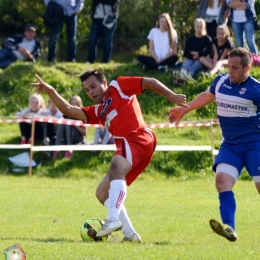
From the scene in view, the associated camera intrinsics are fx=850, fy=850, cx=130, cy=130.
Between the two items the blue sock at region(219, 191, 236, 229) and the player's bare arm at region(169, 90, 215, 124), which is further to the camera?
the player's bare arm at region(169, 90, 215, 124)

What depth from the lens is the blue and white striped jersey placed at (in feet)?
27.8

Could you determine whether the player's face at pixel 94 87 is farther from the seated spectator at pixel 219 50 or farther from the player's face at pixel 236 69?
the seated spectator at pixel 219 50

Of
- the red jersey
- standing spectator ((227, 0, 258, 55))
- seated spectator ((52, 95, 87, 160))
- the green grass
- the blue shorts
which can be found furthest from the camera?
standing spectator ((227, 0, 258, 55))

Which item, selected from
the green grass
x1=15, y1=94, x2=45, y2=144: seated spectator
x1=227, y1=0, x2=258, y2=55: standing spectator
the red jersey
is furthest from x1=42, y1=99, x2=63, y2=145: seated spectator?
the red jersey

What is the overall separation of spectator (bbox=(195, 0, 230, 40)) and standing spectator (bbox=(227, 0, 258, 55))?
0.52 meters

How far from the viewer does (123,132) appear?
8.71 meters

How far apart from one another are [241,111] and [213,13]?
10904 millimetres

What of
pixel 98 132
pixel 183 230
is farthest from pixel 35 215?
pixel 98 132

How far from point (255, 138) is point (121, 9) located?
17.4 m

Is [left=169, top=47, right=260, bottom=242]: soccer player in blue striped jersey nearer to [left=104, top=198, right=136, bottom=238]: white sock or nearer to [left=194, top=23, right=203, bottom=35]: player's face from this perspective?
[left=104, top=198, right=136, bottom=238]: white sock

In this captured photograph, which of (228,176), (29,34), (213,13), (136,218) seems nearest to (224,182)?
(228,176)

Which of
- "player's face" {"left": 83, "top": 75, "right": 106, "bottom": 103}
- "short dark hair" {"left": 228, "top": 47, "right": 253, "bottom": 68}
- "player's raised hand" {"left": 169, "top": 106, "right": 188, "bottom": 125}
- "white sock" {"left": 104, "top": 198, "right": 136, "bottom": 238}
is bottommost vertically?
"white sock" {"left": 104, "top": 198, "right": 136, "bottom": 238}

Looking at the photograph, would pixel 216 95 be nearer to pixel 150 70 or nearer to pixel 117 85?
pixel 117 85

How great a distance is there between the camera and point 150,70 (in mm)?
19766
